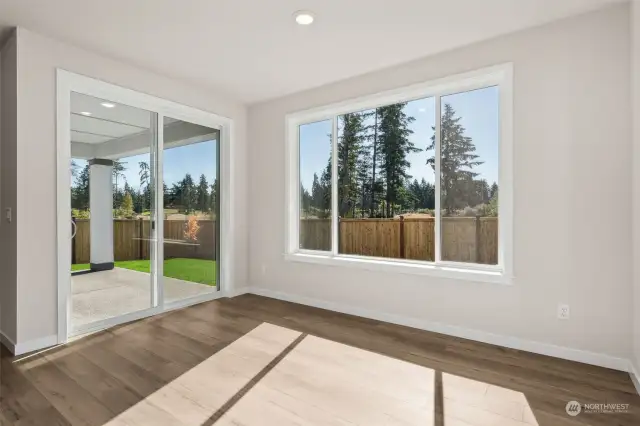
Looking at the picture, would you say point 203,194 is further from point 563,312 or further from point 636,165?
point 636,165

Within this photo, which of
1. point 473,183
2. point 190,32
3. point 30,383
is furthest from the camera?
point 473,183

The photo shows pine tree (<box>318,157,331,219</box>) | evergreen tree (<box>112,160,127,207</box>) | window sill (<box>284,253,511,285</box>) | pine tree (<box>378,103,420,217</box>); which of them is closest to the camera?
window sill (<box>284,253,511,285</box>)

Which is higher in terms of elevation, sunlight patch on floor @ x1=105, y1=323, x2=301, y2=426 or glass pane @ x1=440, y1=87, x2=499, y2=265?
glass pane @ x1=440, y1=87, x2=499, y2=265

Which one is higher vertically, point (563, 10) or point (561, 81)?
point (563, 10)

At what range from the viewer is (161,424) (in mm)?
1907

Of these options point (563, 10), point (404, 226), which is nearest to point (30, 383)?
point (404, 226)

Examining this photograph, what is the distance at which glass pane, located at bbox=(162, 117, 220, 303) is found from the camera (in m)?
4.09

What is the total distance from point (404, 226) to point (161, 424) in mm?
2777

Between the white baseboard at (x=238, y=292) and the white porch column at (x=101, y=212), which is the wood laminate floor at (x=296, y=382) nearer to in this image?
the white porch column at (x=101, y=212)

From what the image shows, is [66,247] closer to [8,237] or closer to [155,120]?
Answer: [8,237]

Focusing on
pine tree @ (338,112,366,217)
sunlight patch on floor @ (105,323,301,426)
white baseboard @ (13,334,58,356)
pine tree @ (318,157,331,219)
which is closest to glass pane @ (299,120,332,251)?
pine tree @ (318,157,331,219)

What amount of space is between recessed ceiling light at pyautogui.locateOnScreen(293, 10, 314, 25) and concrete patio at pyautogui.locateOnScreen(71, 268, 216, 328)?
3.01m

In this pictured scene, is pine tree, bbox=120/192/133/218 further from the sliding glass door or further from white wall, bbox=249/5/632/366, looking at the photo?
white wall, bbox=249/5/632/366

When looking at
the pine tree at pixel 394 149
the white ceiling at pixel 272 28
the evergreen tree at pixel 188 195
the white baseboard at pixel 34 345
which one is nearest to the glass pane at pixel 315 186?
the pine tree at pixel 394 149
